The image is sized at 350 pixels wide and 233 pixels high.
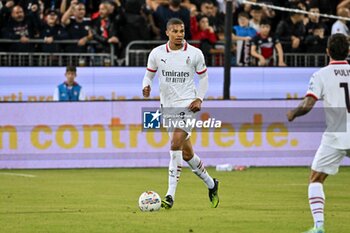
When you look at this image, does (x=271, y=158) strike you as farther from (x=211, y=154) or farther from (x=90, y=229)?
(x=90, y=229)

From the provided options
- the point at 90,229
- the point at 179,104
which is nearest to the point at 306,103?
the point at 90,229

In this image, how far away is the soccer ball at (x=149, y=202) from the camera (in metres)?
13.9

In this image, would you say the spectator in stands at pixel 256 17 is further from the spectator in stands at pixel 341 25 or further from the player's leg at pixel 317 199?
the player's leg at pixel 317 199

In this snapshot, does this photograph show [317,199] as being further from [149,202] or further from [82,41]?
[82,41]

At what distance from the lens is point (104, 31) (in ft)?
79.6

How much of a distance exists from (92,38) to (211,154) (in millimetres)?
3946

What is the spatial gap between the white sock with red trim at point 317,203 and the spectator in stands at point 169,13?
1283cm

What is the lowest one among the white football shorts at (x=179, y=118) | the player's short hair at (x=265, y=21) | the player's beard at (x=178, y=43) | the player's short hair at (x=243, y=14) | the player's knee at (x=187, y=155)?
the player's knee at (x=187, y=155)

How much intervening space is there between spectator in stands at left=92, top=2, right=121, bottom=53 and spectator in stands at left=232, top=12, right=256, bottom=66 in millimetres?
2870

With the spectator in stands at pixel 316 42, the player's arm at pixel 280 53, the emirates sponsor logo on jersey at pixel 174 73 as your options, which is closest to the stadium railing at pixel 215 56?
the spectator in stands at pixel 316 42

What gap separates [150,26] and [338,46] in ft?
44.7

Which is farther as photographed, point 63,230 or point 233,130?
point 233,130

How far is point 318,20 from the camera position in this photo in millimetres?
26250

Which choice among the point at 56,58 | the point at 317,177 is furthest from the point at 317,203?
the point at 56,58
